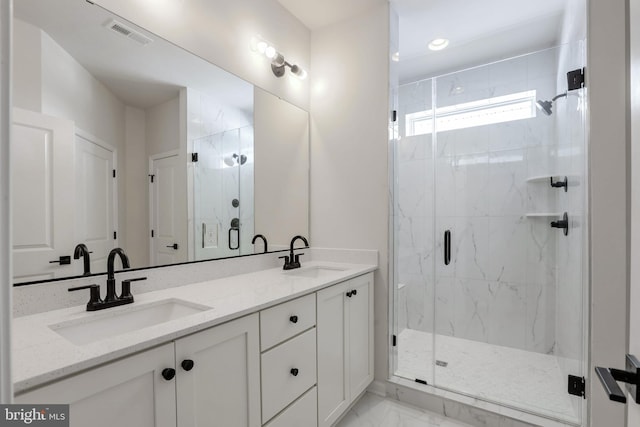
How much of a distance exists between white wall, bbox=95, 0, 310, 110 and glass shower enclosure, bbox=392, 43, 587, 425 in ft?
3.25

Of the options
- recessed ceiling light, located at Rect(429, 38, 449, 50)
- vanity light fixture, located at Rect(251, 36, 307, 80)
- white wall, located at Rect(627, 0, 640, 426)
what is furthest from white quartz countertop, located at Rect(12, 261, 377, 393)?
recessed ceiling light, located at Rect(429, 38, 449, 50)

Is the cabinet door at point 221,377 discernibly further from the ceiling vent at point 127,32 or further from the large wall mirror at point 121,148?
the ceiling vent at point 127,32

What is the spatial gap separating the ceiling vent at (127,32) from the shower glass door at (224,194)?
509 millimetres

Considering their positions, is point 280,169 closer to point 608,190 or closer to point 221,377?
point 221,377

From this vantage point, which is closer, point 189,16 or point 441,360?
point 189,16

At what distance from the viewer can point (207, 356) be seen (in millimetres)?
1005

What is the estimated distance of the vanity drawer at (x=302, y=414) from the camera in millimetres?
1306

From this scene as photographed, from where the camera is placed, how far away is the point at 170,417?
896mm

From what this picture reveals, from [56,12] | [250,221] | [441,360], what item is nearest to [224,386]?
[250,221]

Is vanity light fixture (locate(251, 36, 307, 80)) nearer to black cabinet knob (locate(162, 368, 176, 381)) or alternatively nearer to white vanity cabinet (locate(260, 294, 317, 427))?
white vanity cabinet (locate(260, 294, 317, 427))

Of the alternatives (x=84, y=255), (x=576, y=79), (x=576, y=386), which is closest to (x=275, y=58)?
(x=84, y=255)

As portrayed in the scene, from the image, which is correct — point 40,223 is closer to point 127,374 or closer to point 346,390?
point 127,374

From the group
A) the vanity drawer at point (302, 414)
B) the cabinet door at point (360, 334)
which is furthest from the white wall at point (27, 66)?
the cabinet door at point (360, 334)

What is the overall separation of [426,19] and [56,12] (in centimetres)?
232
